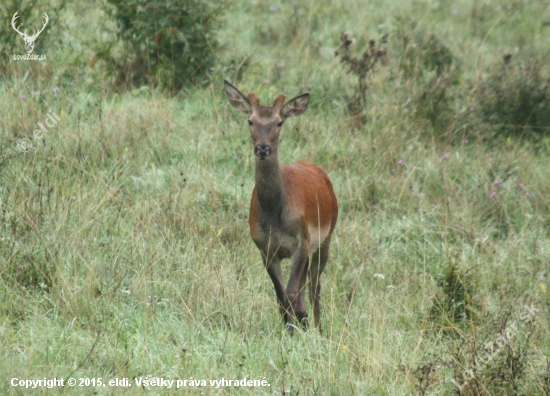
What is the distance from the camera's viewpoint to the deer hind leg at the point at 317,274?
670 cm

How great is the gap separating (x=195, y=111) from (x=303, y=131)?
123 cm

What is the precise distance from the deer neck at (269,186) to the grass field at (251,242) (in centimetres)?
52

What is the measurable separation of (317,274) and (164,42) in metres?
Result: 4.29

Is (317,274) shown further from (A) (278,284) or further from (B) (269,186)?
(B) (269,186)

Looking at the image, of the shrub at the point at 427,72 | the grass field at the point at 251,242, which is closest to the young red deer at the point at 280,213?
the grass field at the point at 251,242

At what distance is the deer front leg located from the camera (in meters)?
6.03

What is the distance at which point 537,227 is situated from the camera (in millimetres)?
8266

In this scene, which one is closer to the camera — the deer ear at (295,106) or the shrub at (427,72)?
the deer ear at (295,106)

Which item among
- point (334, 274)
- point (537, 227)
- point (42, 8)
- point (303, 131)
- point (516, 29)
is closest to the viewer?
point (334, 274)

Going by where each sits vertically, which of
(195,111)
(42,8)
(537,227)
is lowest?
(537,227)

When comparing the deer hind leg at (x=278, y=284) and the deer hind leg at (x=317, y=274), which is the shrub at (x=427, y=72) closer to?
the deer hind leg at (x=317, y=274)

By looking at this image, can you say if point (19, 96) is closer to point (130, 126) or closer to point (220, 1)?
point (130, 126)

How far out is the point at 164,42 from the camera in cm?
998

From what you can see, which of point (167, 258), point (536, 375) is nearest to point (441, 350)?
point (536, 375)
